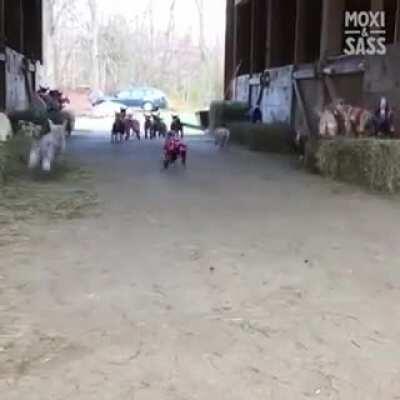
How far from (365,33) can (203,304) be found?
466 inches

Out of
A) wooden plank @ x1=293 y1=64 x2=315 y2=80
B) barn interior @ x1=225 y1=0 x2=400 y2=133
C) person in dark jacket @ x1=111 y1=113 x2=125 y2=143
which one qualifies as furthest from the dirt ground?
person in dark jacket @ x1=111 y1=113 x2=125 y2=143

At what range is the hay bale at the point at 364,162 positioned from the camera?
9141 mm

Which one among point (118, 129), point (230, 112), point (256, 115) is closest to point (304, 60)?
point (256, 115)

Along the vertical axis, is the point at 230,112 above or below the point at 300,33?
below

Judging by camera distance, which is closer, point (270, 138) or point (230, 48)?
point (270, 138)

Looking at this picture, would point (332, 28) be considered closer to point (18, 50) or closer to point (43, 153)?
point (43, 153)

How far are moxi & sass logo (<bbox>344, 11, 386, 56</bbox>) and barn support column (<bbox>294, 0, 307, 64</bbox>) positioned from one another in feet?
6.01

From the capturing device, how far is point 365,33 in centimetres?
1506

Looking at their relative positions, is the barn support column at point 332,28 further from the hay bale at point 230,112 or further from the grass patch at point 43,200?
the hay bale at point 230,112

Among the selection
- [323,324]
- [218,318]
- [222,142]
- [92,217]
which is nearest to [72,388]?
[218,318]

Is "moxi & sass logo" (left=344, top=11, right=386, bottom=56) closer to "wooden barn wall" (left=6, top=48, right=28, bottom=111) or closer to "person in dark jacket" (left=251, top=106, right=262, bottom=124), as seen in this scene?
"person in dark jacket" (left=251, top=106, right=262, bottom=124)

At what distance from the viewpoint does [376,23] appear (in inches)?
557

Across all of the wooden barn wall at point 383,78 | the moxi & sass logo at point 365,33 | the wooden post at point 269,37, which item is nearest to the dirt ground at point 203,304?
the wooden barn wall at point 383,78

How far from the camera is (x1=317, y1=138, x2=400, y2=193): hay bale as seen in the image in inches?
360
